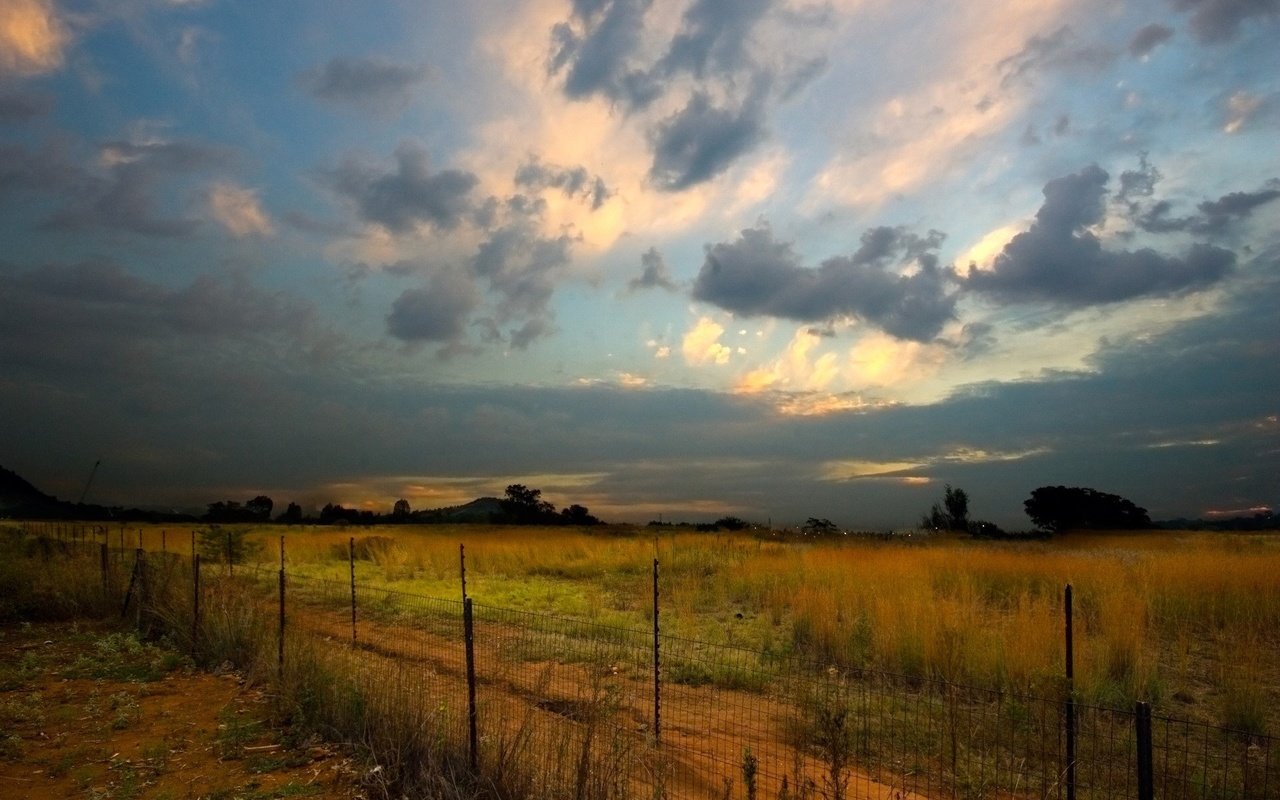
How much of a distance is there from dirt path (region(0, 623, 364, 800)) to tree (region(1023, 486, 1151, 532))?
50318 millimetres

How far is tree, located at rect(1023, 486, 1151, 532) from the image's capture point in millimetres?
49375

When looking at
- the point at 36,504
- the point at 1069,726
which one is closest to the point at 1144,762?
the point at 1069,726

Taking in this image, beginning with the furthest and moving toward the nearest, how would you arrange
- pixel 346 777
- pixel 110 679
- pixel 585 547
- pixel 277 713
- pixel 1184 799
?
1. pixel 585 547
2. pixel 110 679
3. pixel 277 713
4. pixel 346 777
5. pixel 1184 799

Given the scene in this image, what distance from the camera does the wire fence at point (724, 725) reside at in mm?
5551

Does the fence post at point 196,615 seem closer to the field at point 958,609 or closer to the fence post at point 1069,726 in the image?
the field at point 958,609

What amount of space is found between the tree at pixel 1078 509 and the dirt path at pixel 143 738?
165 ft

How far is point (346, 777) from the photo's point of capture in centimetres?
654

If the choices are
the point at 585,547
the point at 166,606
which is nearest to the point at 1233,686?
the point at 166,606

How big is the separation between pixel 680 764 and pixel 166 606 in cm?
996

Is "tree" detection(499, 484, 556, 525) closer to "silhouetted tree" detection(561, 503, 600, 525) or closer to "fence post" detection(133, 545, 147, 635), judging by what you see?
"silhouetted tree" detection(561, 503, 600, 525)

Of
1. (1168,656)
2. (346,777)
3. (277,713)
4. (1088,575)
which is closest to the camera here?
(346,777)

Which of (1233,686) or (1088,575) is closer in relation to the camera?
(1233,686)

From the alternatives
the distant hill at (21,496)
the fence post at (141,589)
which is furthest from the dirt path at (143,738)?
the distant hill at (21,496)

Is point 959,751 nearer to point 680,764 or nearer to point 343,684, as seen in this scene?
point 680,764
